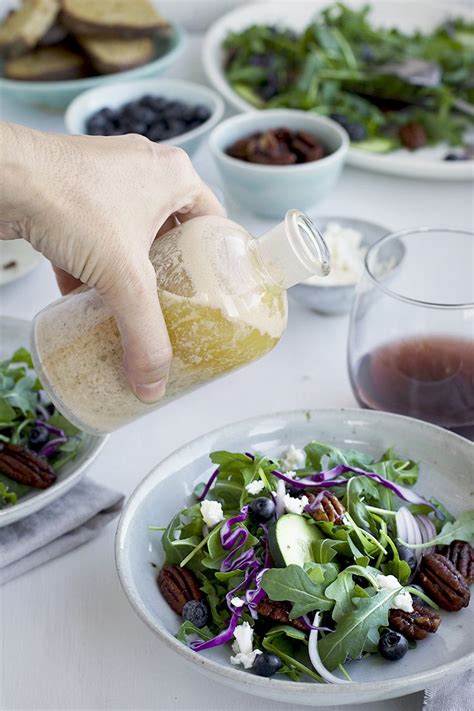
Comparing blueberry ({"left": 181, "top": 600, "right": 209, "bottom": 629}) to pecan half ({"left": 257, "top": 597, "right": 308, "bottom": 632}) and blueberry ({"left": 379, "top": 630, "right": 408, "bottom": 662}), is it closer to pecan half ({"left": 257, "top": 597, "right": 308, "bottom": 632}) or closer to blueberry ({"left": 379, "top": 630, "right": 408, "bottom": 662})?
pecan half ({"left": 257, "top": 597, "right": 308, "bottom": 632})

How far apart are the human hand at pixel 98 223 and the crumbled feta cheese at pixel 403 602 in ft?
0.92

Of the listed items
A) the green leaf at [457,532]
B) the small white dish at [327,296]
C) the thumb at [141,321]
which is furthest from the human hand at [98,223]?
the small white dish at [327,296]

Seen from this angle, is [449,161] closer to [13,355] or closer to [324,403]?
[324,403]

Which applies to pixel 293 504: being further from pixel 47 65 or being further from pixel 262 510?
pixel 47 65

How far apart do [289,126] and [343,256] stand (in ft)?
1.33

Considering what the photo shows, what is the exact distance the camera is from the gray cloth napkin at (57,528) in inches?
38.7

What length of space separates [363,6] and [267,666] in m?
1.87

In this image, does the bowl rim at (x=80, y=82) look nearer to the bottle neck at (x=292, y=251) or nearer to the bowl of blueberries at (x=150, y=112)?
the bowl of blueberries at (x=150, y=112)

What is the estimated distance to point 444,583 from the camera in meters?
0.85

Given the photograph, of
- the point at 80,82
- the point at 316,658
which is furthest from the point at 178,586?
the point at 80,82

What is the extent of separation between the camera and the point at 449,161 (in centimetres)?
177

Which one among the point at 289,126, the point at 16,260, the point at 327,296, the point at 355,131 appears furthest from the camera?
the point at 355,131

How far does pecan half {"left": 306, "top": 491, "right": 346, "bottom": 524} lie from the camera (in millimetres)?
880

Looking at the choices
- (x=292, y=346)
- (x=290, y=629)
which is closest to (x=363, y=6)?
(x=292, y=346)
